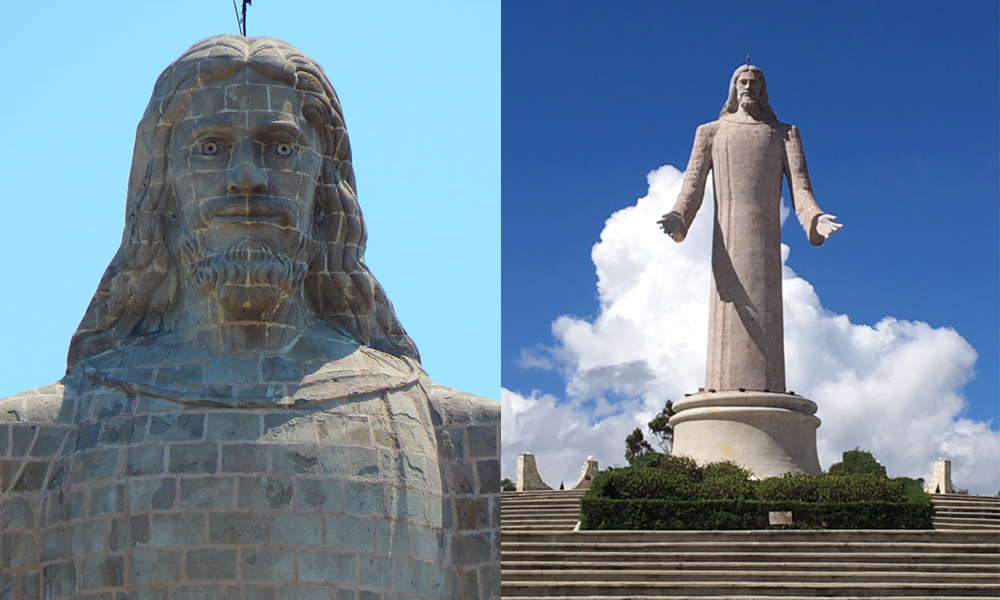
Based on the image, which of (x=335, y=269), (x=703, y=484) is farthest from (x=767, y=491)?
(x=335, y=269)

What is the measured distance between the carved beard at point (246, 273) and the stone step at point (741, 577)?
11.1 m

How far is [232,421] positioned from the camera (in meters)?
7.73

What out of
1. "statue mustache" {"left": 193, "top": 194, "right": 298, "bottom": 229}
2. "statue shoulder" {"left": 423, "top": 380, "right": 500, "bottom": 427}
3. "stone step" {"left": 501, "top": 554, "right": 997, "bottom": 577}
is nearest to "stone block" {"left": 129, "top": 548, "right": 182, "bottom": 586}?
"statue shoulder" {"left": 423, "top": 380, "right": 500, "bottom": 427}

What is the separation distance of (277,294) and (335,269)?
0.53 meters

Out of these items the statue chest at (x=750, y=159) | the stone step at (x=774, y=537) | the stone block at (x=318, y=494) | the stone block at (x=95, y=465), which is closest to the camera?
the stone block at (x=318, y=494)

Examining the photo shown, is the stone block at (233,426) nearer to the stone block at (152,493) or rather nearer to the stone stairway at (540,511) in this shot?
the stone block at (152,493)

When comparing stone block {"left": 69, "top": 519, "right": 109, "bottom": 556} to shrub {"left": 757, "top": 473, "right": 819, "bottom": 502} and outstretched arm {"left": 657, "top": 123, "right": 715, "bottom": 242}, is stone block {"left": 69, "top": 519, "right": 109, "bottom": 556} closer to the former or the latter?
shrub {"left": 757, "top": 473, "right": 819, "bottom": 502}

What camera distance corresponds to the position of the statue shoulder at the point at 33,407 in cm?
802

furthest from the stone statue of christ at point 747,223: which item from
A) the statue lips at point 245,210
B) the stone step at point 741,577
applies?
the statue lips at point 245,210

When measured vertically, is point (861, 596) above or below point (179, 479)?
below

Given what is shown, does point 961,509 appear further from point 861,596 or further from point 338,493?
point 338,493

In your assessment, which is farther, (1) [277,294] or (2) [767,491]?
(2) [767,491]

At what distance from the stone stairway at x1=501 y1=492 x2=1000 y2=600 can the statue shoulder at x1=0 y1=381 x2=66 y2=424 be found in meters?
10.1

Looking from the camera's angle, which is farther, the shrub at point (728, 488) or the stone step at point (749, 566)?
the shrub at point (728, 488)
